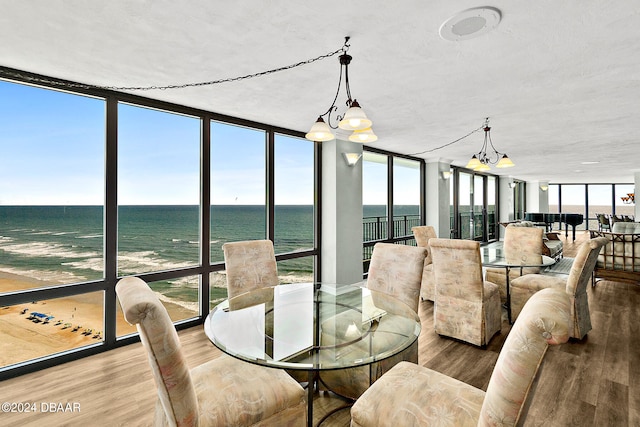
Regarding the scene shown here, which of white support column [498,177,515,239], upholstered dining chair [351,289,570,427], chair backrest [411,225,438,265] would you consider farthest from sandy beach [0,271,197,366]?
white support column [498,177,515,239]

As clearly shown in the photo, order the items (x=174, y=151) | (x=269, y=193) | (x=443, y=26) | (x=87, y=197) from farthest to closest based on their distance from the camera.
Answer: (x=174, y=151), (x=269, y=193), (x=87, y=197), (x=443, y=26)

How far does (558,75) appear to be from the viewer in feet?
8.20

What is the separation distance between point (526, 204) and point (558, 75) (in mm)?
12387

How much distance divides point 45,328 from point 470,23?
4.54 m

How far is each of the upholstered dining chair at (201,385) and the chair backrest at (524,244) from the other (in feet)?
11.3

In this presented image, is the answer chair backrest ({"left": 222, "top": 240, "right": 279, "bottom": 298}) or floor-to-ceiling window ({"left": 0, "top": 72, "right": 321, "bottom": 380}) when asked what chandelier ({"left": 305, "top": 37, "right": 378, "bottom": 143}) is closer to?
chair backrest ({"left": 222, "top": 240, "right": 279, "bottom": 298})

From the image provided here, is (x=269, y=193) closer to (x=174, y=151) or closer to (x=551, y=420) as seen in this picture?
(x=551, y=420)

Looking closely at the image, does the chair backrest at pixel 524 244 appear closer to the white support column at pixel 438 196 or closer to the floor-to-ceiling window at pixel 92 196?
the white support column at pixel 438 196

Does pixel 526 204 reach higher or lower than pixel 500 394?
higher

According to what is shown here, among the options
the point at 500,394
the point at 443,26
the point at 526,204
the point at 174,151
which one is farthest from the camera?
the point at 526,204

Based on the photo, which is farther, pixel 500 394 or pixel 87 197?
pixel 87 197

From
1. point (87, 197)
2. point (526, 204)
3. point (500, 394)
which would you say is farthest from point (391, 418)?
point (526, 204)

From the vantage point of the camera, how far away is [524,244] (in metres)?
4.16

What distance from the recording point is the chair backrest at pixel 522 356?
0.91 metres
